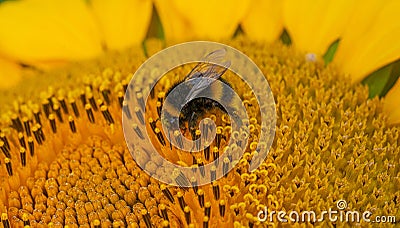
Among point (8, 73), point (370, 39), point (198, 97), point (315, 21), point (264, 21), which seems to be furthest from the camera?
point (8, 73)

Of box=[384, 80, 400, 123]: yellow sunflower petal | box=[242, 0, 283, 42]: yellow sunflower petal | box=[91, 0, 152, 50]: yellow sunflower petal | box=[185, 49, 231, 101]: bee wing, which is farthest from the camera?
box=[91, 0, 152, 50]: yellow sunflower petal

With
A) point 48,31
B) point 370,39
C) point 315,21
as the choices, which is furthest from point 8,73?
point 370,39

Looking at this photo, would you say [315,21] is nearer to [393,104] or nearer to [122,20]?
[393,104]

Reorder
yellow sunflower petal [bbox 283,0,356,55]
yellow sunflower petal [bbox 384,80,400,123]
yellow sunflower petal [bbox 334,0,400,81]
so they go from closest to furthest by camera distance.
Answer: yellow sunflower petal [bbox 384,80,400,123] < yellow sunflower petal [bbox 334,0,400,81] < yellow sunflower petal [bbox 283,0,356,55]

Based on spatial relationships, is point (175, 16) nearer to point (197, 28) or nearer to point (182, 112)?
point (197, 28)

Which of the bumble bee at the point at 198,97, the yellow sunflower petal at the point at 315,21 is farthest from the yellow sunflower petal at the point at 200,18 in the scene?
the bumble bee at the point at 198,97

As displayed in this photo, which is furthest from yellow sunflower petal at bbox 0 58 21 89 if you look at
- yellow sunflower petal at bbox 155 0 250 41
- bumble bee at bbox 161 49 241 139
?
bumble bee at bbox 161 49 241 139

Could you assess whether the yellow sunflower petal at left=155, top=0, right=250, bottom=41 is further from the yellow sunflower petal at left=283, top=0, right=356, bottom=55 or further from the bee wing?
the bee wing
